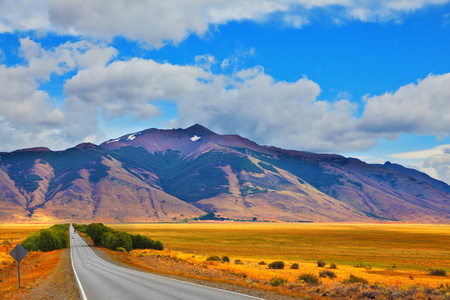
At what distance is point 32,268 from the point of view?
39.3 m

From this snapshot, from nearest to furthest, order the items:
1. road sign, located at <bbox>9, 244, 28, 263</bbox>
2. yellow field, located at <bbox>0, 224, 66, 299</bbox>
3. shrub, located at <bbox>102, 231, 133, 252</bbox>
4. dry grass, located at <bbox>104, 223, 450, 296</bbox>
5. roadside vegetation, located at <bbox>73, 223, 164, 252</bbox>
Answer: road sign, located at <bbox>9, 244, 28, 263</bbox>
yellow field, located at <bbox>0, 224, 66, 299</bbox>
dry grass, located at <bbox>104, 223, 450, 296</bbox>
shrub, located at <bbox>102, 231, 133, 252</bbox>
roadside vegetation, located at <bbox>73, 223, 164, 252</bbox>

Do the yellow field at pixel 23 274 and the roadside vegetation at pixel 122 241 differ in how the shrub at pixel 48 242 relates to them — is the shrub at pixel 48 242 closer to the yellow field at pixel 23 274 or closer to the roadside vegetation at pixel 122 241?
the yellow field at pixel 23 274

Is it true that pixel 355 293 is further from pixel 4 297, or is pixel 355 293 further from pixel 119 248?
pixel 119 248

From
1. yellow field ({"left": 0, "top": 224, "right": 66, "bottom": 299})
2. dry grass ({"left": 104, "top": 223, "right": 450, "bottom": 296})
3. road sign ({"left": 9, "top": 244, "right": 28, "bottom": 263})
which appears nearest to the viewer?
road sign ({"left": 9, "top": 244, "right": 28, "bottom": 263})

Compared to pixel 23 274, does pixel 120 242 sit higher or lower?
higher

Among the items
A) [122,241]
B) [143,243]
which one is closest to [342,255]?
[143,243]

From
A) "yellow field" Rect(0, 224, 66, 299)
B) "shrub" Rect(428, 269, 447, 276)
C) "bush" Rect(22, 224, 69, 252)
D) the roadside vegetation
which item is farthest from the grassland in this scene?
"yellow field" Rect(0, 224, 66, 299)

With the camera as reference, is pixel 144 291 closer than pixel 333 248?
Yes

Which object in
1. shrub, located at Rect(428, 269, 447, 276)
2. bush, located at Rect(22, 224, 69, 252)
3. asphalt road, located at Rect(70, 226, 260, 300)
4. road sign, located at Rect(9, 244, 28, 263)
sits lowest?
bush, located at Rect(22, 224, 69, 252)

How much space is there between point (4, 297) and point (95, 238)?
2106 inches

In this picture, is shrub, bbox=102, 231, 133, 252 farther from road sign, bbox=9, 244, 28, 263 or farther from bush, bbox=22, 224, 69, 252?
road sign, bbox=9, 244, 28, 263

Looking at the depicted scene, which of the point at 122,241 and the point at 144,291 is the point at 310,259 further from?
the point at 144,291

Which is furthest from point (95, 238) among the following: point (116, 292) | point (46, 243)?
point (116, 292)

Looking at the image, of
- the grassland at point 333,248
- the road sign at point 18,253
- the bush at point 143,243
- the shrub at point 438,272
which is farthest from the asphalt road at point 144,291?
the bush at point 143,243
